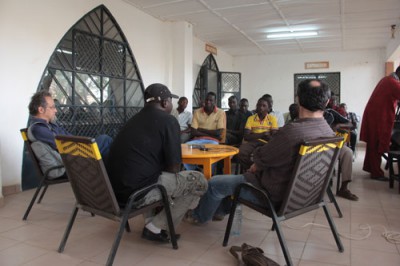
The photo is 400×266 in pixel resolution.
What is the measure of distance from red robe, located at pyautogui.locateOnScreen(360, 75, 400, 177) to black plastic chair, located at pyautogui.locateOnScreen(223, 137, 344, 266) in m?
2.79

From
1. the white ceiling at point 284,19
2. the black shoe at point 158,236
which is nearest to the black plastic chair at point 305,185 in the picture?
the black shoe at point 158,236

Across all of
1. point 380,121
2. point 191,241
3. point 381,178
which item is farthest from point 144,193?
point 381,178

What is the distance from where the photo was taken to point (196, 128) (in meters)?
4.74

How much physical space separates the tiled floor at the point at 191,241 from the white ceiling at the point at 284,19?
374cm

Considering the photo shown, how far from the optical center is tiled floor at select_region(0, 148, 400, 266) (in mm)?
2143

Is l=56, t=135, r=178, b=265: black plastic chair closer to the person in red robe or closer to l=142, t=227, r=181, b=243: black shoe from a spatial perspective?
l=142, t=227, r=181, b=243: black shoe

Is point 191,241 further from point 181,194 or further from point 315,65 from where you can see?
point 315,65

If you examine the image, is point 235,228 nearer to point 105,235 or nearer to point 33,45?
point 105,235

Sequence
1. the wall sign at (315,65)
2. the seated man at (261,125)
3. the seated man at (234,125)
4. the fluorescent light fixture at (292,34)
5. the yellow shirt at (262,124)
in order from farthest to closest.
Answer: the wall sign at (315,65) < the fluorescent light fixture at (292,34) < the seated man at (234,125) < the yellow shirt at (262,124) < the seated man at (261,125)

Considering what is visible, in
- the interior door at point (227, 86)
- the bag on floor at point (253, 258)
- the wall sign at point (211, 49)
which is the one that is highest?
the wall sign at point (211, 49)

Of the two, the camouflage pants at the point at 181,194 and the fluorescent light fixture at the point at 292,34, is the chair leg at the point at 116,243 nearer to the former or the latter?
the camouflage pants at the point at 181,194

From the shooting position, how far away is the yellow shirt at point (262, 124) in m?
4.36

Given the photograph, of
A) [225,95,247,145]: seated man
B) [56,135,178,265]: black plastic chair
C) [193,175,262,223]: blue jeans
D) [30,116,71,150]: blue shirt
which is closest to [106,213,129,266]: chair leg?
[56,135,178,265]: black plastic chair

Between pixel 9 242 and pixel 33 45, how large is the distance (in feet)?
8.37
